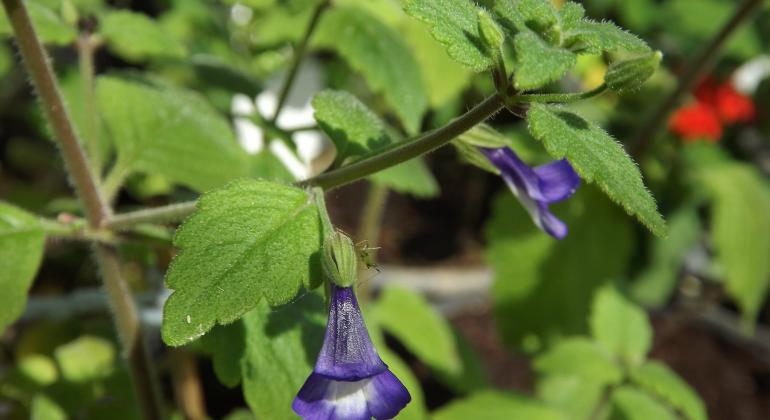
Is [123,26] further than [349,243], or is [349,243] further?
[123,26]

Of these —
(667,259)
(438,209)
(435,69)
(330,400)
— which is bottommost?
(438,209)

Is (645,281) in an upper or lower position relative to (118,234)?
lower

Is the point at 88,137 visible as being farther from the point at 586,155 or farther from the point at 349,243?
the point at 586,155

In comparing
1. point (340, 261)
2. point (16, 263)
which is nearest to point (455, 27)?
point (340, 261)

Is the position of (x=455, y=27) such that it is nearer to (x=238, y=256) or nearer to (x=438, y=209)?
(x=238, y=256)

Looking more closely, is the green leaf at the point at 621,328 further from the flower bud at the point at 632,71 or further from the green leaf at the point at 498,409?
the flower bud at the point at 632,71

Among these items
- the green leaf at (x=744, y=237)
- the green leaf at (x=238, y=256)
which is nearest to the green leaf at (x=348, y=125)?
the green leaf at (x=238, y=256)

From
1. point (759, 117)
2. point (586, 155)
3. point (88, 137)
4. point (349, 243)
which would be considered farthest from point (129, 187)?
point (759, 117)
